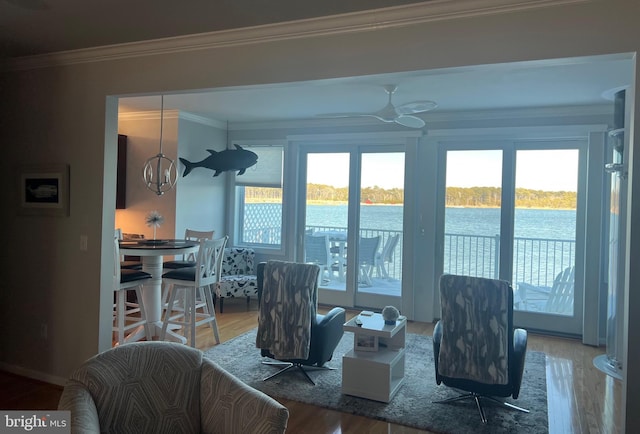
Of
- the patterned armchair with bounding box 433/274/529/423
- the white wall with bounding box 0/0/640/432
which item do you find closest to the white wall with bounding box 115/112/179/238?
the white wall with bounding box 0/0/640/432

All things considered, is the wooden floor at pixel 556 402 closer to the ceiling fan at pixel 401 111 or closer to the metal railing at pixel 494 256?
the metal railing at pixel 494 256

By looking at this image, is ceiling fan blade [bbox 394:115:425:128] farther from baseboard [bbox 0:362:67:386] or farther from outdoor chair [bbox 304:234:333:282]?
baseboard [bbox 0:362:67:386]

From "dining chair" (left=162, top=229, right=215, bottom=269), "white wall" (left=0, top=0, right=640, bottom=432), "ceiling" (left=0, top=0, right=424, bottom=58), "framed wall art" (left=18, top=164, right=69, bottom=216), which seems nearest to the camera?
"white wall" (left=0, top=0, right=640, bottom=432)

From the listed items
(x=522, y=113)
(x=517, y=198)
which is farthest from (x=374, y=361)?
(x=522, y=113)

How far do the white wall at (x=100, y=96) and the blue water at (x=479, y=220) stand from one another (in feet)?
11.1

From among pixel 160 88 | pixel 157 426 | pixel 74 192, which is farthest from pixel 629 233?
pixel 74 192

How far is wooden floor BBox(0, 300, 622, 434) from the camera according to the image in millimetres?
3035

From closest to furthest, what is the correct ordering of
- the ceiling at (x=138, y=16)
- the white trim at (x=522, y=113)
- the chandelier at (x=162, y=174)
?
1. the ceiling at (x=138, y=16)
2. the white trim at (x=522, y=113)
3. the chandelier at (x=162, y=174)

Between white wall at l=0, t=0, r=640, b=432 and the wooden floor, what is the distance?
0.27 metres

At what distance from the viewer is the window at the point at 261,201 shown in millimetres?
6770

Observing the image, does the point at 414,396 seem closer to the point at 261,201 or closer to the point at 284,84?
the point at 284,84

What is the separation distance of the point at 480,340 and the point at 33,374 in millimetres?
3438

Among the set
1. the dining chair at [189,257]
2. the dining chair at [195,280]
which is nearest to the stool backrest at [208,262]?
the dining chair at [195,280]

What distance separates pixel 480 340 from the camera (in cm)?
314
